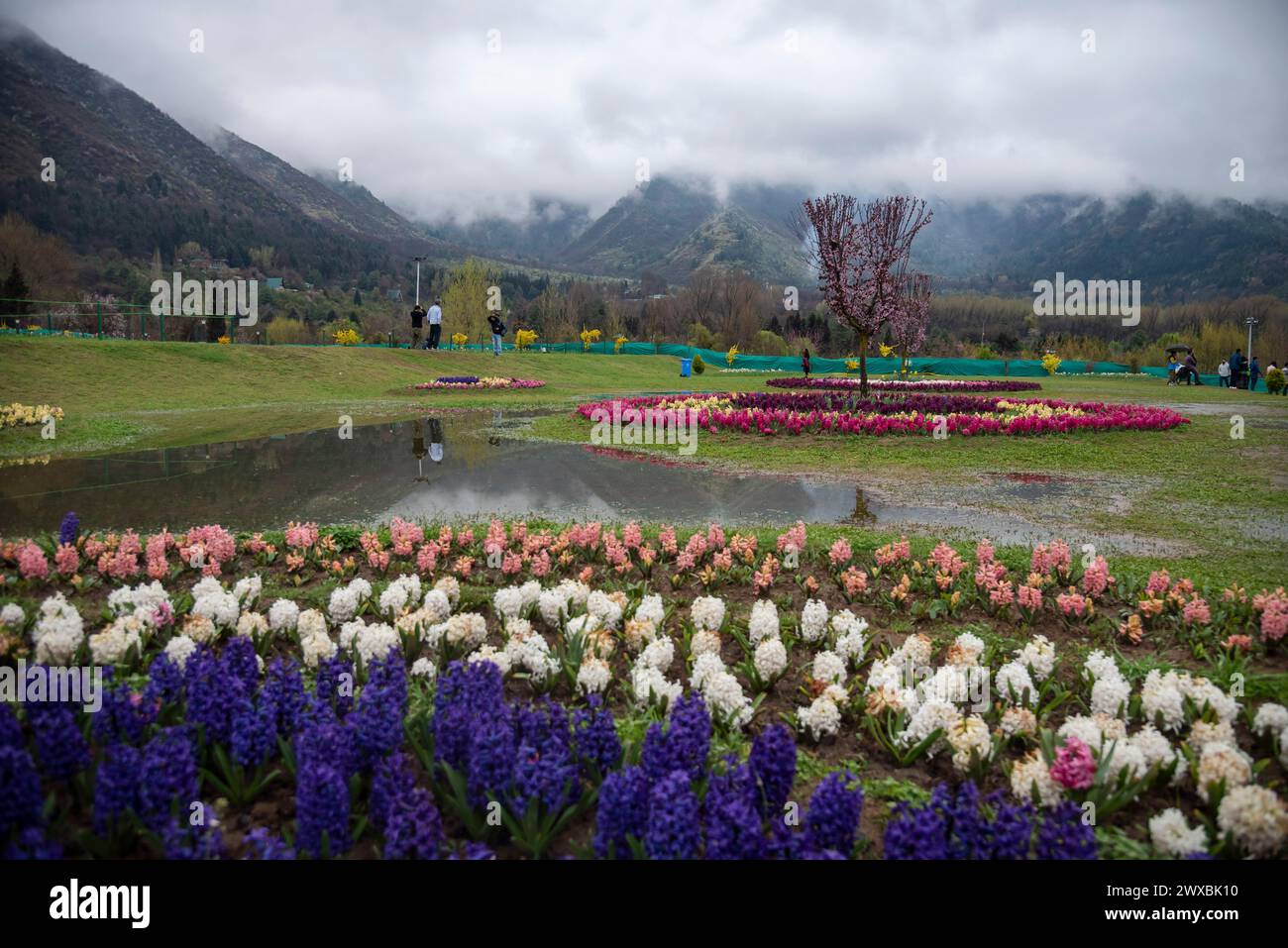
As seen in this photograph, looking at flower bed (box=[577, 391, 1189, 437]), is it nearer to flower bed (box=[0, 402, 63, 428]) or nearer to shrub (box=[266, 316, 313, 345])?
flower bed (box=[0, 402, 63, 428])

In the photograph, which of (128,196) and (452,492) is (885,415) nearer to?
(452,492)

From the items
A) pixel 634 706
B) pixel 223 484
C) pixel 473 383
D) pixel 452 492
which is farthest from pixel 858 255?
pixel 634 706

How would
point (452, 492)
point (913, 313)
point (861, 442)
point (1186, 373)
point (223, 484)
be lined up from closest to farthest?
point (452, 492) → point (223, 484) → point (861, 442) → point (913, 313) → point (1186, 373)

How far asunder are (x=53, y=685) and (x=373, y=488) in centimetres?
622

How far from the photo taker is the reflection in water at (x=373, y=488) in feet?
26.5

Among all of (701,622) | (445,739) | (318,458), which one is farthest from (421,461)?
(445,739)

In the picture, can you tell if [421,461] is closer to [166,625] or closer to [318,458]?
[318,458]

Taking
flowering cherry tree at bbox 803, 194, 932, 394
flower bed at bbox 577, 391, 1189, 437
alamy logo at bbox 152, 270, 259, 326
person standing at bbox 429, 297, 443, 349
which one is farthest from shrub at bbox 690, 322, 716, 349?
flower bed at bbox 577, 391, 1189, 437

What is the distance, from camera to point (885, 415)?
16.7 metres

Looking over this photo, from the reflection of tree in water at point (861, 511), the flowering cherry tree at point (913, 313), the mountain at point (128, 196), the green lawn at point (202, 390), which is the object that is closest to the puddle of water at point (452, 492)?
the reflection of tree in water at point (861, 511)

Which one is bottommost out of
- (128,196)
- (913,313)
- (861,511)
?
(861,511)

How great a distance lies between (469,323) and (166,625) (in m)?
48.0
